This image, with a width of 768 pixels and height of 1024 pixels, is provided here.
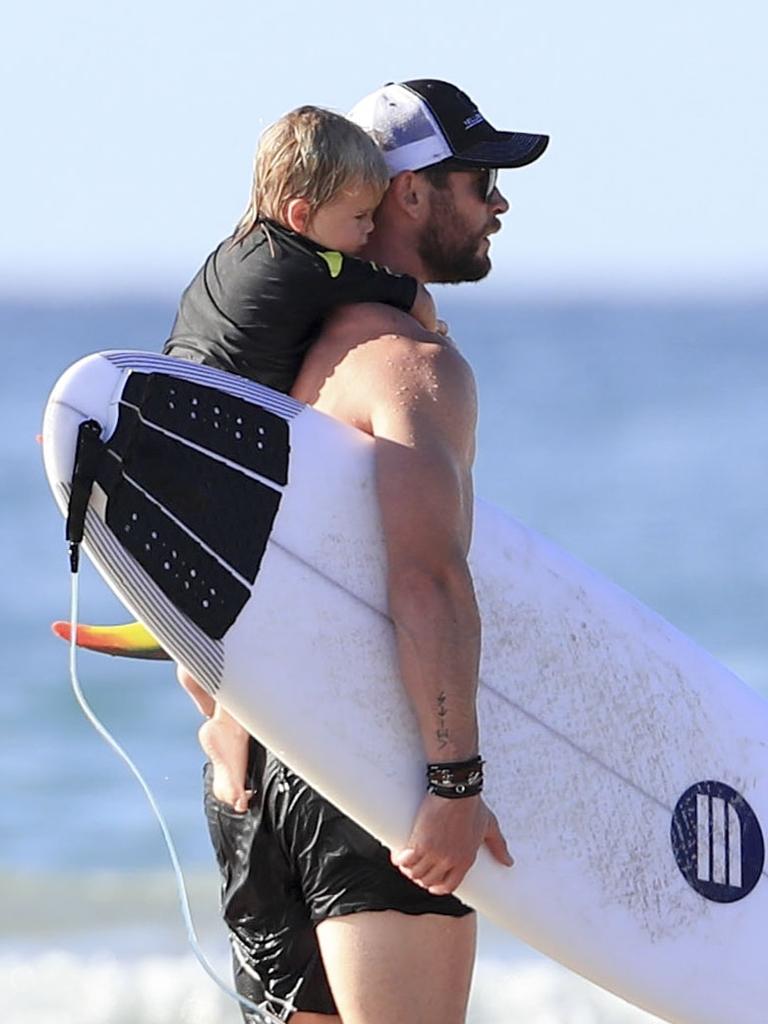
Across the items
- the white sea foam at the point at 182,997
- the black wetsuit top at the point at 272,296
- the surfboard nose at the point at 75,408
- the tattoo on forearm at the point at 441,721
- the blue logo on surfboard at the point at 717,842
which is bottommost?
the white sea foam at the point at 182,997

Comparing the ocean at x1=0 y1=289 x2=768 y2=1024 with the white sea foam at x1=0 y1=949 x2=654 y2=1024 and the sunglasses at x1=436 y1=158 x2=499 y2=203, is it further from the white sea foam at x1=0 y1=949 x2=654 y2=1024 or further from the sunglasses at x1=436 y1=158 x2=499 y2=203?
the sunglasses at x1=436 y1=158 x2=499 y2=203

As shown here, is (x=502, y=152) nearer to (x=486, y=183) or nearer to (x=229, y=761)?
(x=486, y=183)

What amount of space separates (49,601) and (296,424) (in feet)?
32.2

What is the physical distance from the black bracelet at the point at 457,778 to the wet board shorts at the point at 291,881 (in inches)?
8.2

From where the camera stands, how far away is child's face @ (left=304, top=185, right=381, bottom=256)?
3213 mm

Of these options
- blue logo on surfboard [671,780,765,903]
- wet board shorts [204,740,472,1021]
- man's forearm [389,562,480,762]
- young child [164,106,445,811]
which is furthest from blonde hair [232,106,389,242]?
blue logo on surfboard [671,780,765,903]

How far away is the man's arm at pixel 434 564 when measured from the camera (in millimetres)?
3045

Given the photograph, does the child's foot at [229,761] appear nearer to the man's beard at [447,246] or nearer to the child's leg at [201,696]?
the child's leg at [201,696]

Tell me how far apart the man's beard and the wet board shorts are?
0.81 metres

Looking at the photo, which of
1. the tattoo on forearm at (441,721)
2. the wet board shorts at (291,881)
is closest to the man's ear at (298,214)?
the tattoo on forearm at (441,721)

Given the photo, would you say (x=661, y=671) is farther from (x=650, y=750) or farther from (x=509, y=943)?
(x=509, y=943)

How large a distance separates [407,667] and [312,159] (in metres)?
0.75

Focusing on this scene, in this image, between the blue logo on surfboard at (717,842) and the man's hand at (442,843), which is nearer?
the man's hand at (442,843)

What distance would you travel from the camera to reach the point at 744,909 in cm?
362
